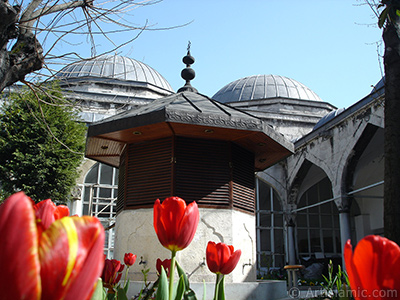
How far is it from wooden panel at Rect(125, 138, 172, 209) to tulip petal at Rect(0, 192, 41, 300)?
454 cm

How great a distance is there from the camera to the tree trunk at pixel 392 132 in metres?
4.46

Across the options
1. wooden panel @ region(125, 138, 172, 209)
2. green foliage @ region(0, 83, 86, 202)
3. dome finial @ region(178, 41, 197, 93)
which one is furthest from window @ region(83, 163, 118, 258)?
wooden panel @ region(125, 138, 172, 209)

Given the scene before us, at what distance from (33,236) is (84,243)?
6cm

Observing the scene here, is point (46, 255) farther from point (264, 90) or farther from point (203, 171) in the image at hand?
point (264, 90)

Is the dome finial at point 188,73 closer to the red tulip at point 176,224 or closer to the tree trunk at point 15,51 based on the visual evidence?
the tree trunk at point 15,51

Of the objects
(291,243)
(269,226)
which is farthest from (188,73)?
(269,226)

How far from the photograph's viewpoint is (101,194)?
17.0 meters

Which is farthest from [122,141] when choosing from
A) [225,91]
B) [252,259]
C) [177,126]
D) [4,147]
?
[225,91]

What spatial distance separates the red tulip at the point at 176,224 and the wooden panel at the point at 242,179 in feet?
13.0

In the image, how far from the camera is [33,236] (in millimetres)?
461

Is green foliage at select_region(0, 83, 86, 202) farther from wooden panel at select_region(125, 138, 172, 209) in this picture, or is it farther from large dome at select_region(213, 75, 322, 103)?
large dome at select_region(213, 75, 322, 103)

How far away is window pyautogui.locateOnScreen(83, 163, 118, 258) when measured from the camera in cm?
1625

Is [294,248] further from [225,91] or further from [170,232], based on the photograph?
[170,232]

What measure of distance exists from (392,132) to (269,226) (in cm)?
1389
